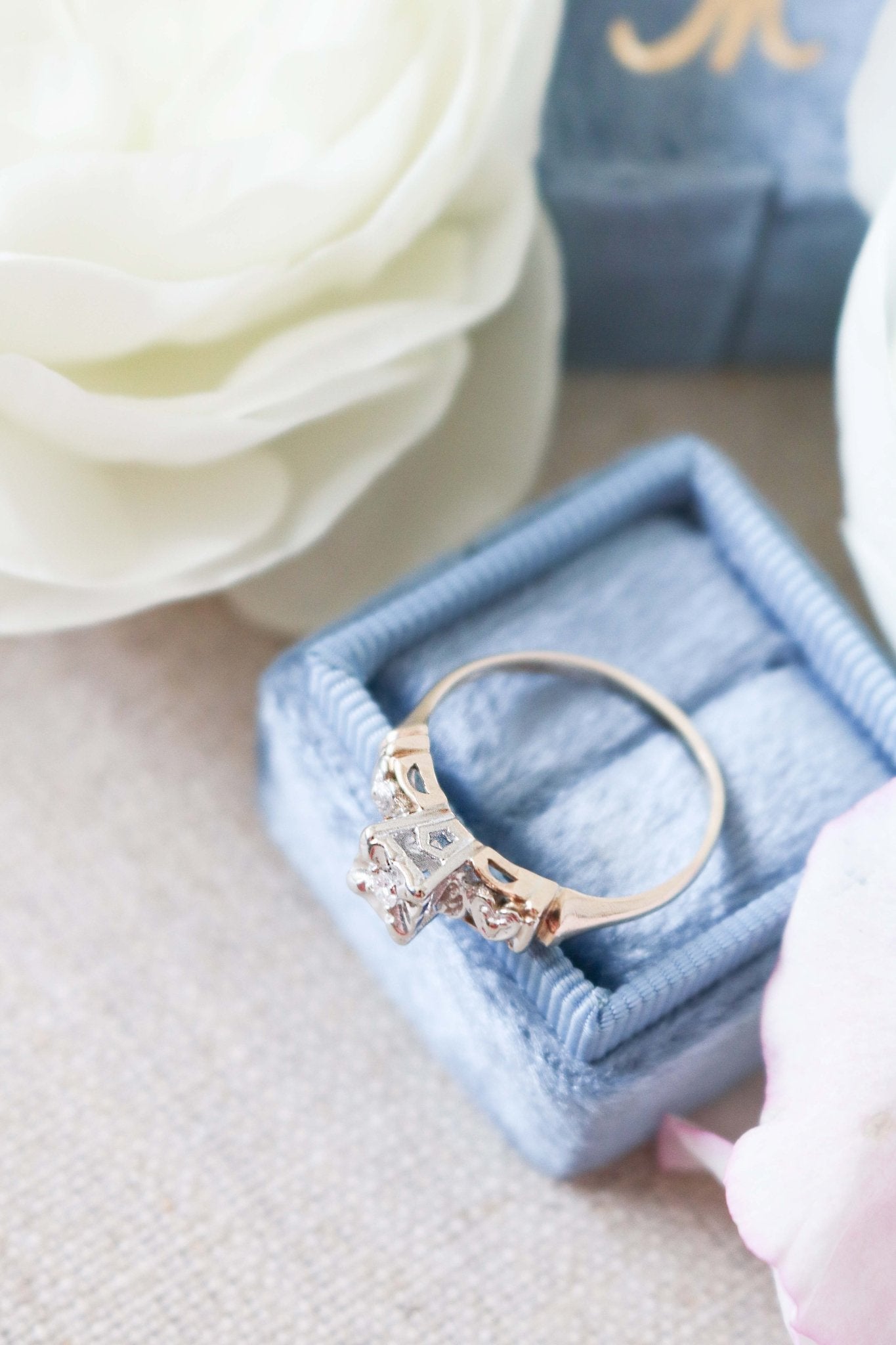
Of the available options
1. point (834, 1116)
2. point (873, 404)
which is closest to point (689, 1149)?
point (834, 1116)

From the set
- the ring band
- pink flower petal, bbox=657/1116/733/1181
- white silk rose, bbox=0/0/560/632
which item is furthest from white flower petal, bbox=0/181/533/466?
pink flower petal, bbox=657/1116/733/1181

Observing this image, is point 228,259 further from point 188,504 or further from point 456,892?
point 456,892

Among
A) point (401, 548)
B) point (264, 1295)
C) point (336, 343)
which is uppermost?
point (336, 343)

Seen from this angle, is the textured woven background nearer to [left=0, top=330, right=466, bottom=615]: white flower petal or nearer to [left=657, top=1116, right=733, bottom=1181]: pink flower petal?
[left=657, top=1116, right=733, bottom=1181]: pink flower petal

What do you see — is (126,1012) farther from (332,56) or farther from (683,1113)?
(332,56)

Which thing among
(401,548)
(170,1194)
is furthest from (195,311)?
(170,1194)

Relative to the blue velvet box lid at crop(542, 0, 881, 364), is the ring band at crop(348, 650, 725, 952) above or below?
below
